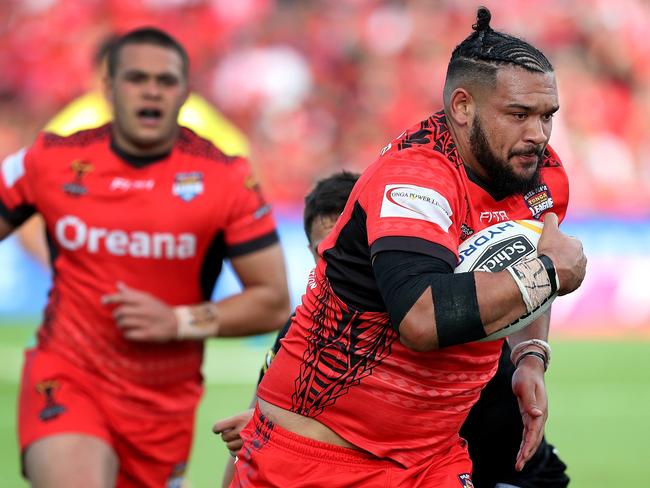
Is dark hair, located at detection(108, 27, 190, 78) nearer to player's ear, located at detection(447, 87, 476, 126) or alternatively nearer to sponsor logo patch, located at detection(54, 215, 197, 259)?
sponsor logo patch, located at detection(54, 215, 197, 259)

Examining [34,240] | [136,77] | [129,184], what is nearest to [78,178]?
[129,184]

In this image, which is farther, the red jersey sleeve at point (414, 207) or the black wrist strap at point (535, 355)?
the black wrist strap at point (535, 355)

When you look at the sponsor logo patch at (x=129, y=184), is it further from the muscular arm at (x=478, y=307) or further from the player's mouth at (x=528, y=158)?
the muscular arm at (x=478, y=307)

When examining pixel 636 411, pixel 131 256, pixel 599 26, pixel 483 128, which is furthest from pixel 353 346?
pixel 599 26

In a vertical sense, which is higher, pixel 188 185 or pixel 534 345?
pixel 188 185

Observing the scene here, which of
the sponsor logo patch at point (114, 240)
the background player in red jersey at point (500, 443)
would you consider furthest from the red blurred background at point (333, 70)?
the background player in red jersey at point (500, 443)

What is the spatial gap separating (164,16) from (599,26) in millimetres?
6570

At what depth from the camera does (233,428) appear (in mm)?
4082

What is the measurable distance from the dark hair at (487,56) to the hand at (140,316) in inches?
91.2

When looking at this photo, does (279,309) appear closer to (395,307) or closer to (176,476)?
(176,476)

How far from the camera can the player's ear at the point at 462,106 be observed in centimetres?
346

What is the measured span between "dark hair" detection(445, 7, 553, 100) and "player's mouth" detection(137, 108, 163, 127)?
7.85 feet

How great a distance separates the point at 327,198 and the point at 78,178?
1684 millimetres

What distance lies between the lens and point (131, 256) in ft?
18.1
